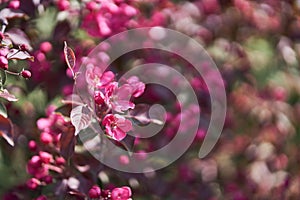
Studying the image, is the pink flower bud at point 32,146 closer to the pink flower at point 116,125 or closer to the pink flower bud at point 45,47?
the pink flower bud at point 45,47

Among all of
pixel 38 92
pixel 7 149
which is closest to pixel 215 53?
pixel 38 92

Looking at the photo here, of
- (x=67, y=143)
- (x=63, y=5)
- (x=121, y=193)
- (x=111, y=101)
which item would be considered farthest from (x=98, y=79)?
(x=63, y=5)

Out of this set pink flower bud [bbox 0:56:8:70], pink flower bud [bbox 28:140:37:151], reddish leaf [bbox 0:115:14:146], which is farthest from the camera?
pink flower bud [bbox 28:140:37:151]

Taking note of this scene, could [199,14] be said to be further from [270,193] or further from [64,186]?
[64,186]

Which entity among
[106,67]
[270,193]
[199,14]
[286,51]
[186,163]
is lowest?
[270,193]

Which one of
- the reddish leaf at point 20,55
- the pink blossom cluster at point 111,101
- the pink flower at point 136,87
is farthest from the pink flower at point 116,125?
the reddish leaf at point 20,55

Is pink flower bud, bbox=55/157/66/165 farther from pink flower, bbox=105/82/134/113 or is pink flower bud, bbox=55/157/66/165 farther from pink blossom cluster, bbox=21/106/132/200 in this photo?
pink flower, bbox=105/82/134/113

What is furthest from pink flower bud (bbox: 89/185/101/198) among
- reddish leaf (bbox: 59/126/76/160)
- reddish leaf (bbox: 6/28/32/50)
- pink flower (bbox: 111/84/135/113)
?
reddish leaf (bbox: 6/28/32/50)
